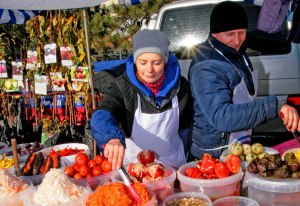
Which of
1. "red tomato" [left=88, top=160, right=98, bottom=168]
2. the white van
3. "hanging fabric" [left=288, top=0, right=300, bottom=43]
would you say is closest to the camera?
"red tomato" [left=88, top=160, right=98, bottom=168]

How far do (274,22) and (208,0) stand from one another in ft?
4.48

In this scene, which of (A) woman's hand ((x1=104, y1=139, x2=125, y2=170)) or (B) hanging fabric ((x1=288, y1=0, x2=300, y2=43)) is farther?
(B) hanging fabric ((x1=288, y1=0, x2=300, y2=43))

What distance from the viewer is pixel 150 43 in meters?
2.42

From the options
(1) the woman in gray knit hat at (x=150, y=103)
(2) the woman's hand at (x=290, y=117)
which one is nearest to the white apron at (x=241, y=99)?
(1) the woman in gray knit hat at (x=150, y=103)

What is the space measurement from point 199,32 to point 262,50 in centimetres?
77

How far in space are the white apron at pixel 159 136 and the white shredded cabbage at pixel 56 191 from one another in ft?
2.46

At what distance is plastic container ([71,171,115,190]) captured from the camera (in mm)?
2176

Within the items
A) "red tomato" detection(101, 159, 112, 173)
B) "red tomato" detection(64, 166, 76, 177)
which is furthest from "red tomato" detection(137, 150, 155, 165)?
"red tomato" detection(64, 166, 76, 177)

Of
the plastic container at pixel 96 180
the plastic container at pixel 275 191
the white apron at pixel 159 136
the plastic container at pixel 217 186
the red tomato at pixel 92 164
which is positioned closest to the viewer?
the plastic container at pixel 275 191

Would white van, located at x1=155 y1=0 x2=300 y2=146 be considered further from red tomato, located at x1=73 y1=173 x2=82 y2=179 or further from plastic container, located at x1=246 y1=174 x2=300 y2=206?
red tomato, located at x1=73 y1=173 x2=82 y2=179

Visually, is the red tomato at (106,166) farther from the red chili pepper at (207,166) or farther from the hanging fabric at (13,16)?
the hanging fabric at (13,16)

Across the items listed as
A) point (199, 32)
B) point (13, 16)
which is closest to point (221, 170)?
point (199, 32)

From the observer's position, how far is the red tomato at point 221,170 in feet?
6.50

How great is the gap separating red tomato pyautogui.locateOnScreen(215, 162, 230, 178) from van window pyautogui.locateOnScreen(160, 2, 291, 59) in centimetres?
243
